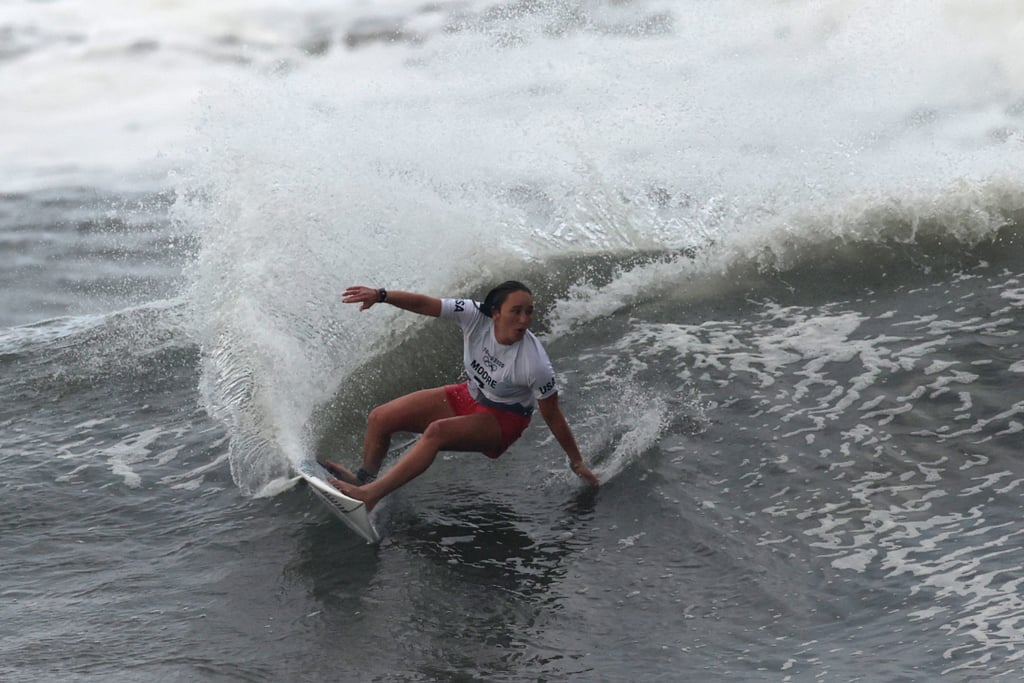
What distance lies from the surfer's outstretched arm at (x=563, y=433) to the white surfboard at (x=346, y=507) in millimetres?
1188

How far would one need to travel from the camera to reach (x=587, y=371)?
30.0ft

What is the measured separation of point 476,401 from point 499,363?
32cm

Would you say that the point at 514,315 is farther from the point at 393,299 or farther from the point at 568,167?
the point at 568,167

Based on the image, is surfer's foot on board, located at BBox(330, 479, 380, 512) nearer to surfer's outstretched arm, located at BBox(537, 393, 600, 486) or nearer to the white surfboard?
the white surfboard

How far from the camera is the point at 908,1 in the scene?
48.4 feet

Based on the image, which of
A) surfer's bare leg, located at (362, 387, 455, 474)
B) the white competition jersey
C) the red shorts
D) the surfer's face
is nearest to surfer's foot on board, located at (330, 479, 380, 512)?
surfer's bare leg, located at (362, 387, 455, 474)

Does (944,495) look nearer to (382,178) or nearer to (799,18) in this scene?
(382,178)

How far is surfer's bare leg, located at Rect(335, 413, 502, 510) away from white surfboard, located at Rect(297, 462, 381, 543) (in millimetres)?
62

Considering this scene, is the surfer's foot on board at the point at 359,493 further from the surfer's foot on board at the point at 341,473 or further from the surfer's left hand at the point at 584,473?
the surfer's left hand at the point at 584,473

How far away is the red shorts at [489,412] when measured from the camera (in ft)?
23.2

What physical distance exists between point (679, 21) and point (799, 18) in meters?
1.57

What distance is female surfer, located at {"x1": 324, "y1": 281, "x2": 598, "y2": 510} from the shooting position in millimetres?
6809

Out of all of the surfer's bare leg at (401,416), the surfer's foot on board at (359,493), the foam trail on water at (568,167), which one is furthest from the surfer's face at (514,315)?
the foam trail on water at (568,167)

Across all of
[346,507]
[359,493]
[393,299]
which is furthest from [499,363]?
[346,507]
